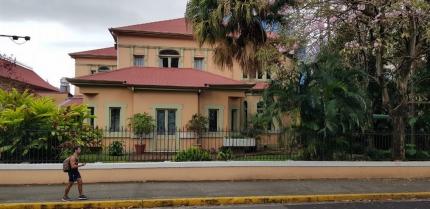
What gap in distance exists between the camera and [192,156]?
48.7 ft

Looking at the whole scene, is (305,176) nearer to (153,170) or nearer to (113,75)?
(153,170)

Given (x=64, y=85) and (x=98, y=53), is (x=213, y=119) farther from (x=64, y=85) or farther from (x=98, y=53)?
(x=64, y=85)

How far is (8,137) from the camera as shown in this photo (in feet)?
47.4

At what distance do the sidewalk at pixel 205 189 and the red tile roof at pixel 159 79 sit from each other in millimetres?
9977

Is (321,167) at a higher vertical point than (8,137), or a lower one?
lower

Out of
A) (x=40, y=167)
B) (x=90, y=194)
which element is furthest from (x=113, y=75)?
(x=90, y=194)

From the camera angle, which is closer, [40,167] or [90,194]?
[90,194]

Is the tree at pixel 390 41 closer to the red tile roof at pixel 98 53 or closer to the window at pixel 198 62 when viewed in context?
the window at pixel 198 62

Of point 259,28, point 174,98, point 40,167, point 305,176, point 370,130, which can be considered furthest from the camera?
point 174,98

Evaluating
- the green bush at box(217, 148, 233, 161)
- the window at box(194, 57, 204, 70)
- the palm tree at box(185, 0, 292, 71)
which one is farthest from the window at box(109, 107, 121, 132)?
the green bush at box(217, 148, 233, 161)

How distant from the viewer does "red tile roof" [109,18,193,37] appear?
29.5 m

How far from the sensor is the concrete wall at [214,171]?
1319cm

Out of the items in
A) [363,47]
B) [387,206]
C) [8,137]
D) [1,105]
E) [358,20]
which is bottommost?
[387,206]

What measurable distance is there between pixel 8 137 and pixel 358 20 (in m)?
11.0
